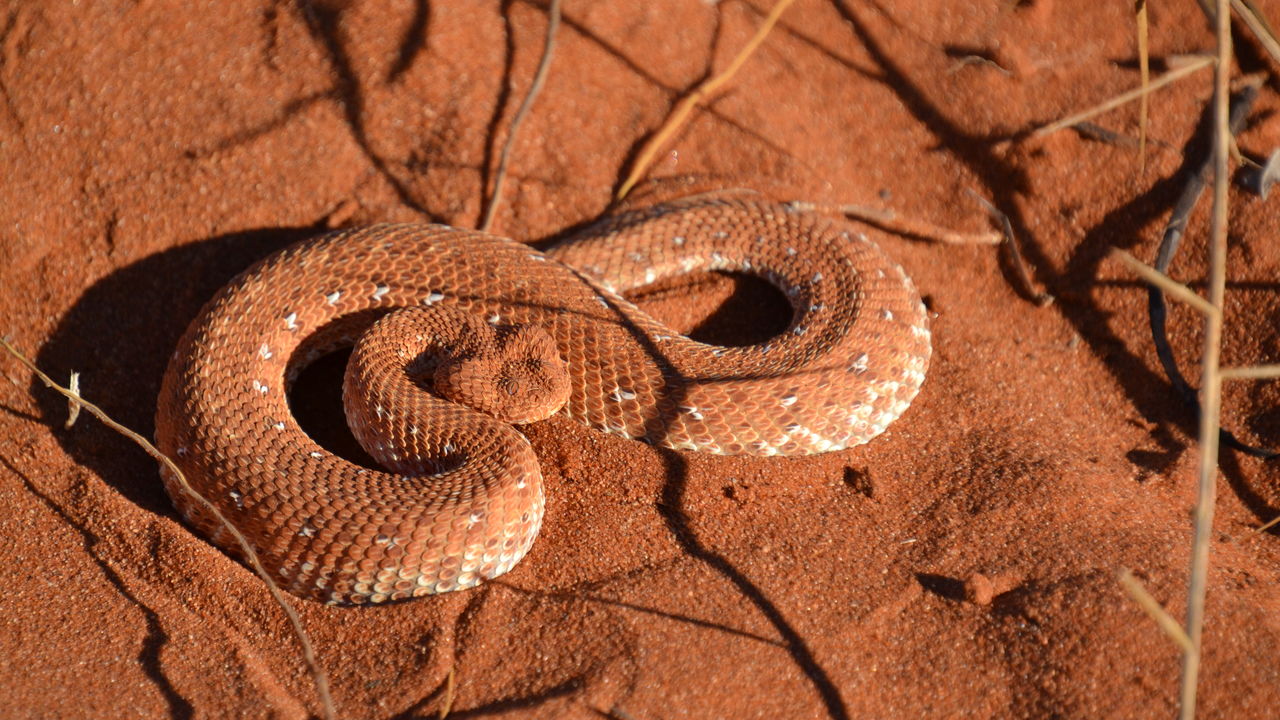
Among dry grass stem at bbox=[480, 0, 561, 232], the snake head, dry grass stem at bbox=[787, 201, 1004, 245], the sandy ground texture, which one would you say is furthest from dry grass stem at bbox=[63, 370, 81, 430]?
dry grass stem at bbox=[787, 201, 1004, 245]

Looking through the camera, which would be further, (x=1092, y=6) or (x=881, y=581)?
(x=1092, y=6)

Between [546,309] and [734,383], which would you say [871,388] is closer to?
[734,383]

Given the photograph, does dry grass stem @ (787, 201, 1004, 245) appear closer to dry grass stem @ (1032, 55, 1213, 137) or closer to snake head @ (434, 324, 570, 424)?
dry grass stem @ (1032, 55, 1213, 137)

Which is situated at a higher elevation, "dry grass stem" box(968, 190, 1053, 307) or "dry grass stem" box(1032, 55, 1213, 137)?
"dry grass stem" box(1032, 55, 1213, 137)

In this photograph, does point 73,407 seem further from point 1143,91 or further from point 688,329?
point 1143,91

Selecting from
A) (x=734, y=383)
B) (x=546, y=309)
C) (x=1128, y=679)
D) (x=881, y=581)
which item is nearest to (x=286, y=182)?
(x=546, y=309)

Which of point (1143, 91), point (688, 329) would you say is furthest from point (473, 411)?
point (1143, 91)
